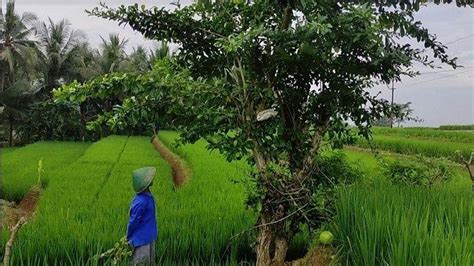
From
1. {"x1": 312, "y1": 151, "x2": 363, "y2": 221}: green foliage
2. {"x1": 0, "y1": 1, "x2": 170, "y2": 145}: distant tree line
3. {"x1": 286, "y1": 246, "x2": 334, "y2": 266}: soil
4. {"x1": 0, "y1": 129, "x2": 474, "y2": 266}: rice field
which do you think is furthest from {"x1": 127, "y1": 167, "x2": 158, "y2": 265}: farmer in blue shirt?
{"x1": 0, "y1": 1, "x2": 170, "y2": 145}: distant tree line

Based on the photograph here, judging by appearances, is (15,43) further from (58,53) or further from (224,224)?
(224,224)

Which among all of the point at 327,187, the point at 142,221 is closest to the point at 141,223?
the point at 142,221

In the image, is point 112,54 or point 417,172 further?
point 112,54

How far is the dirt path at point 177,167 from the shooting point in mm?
11086

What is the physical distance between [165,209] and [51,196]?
268 centimetres

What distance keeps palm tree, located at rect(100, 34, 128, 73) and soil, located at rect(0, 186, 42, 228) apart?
16954mm

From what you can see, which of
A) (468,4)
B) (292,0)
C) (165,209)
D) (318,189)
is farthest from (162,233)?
(468,4)

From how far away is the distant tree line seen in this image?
23484mm

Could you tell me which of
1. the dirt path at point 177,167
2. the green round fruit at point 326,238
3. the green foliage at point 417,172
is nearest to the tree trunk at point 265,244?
the green round fruit at point 326,238

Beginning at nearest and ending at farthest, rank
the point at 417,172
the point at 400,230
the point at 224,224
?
the point at 400,230 → the point at 224,224 → the point at 417,172

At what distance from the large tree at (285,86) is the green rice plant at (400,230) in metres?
0.27

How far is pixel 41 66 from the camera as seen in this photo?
25562 millimetres

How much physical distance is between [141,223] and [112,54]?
25834 mm

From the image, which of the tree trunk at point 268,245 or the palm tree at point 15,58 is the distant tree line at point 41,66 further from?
the tree trunk at point 268,245
